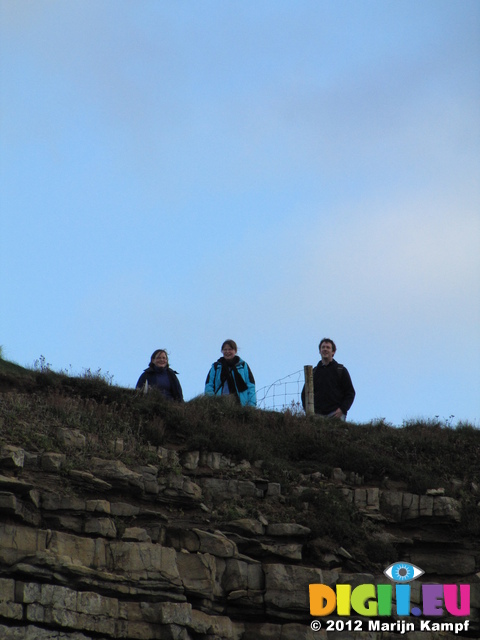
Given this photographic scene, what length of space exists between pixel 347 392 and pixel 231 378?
8.19 ft

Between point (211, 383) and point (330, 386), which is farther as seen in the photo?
point (330, 386)

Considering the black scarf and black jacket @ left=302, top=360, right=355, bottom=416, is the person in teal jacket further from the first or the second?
black jacket @ left=302, top=360, right=355, bottom=416

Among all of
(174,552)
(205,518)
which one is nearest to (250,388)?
(205,518)

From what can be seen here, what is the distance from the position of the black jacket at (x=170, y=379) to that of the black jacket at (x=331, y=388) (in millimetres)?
2835

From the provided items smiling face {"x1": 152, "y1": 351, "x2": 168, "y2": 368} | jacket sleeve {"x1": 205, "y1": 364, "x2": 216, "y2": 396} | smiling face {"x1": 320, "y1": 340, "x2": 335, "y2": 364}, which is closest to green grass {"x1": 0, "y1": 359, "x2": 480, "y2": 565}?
jacket sleeve {"x1": 205, "y1": 364, "x2": 216, "y2": 396}

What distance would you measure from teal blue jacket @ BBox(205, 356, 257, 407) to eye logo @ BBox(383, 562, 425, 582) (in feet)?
16.4

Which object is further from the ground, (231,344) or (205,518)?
(231,344)

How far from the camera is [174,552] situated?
13.9 meters

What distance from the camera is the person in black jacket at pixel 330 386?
64.7 feet

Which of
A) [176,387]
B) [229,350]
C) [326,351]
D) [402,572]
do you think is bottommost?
[402,572]

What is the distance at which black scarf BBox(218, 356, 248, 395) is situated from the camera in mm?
19281

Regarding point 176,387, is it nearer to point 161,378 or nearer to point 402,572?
point 161,378

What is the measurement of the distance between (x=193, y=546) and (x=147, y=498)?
4.03 feet

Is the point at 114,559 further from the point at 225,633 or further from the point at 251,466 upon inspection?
the point at 251,466
